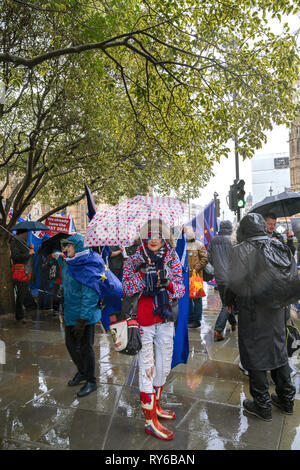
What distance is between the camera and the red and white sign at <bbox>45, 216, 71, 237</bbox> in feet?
34.0

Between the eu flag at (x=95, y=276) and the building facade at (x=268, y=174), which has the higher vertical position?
the building facade at (x=268, y=174)

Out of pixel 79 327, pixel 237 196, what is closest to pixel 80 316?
pixel 79 327

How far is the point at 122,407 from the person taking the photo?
3855 mm

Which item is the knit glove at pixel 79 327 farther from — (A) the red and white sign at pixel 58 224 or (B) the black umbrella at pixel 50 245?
(A) the red and white sign at pixel 58 224

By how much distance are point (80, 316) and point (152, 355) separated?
1.10m

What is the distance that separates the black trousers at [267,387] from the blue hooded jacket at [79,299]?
1769 mm

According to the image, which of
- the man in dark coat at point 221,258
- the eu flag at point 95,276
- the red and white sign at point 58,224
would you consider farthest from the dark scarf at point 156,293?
the red and white sign at point 58,224

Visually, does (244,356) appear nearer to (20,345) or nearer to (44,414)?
(44,414)

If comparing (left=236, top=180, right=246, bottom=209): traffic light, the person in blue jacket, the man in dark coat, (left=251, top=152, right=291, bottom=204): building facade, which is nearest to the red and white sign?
the man in dark coat

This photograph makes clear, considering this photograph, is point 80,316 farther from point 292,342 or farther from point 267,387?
point 292,342

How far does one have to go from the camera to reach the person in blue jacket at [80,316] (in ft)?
13.5

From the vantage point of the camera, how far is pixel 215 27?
6.14 meters
